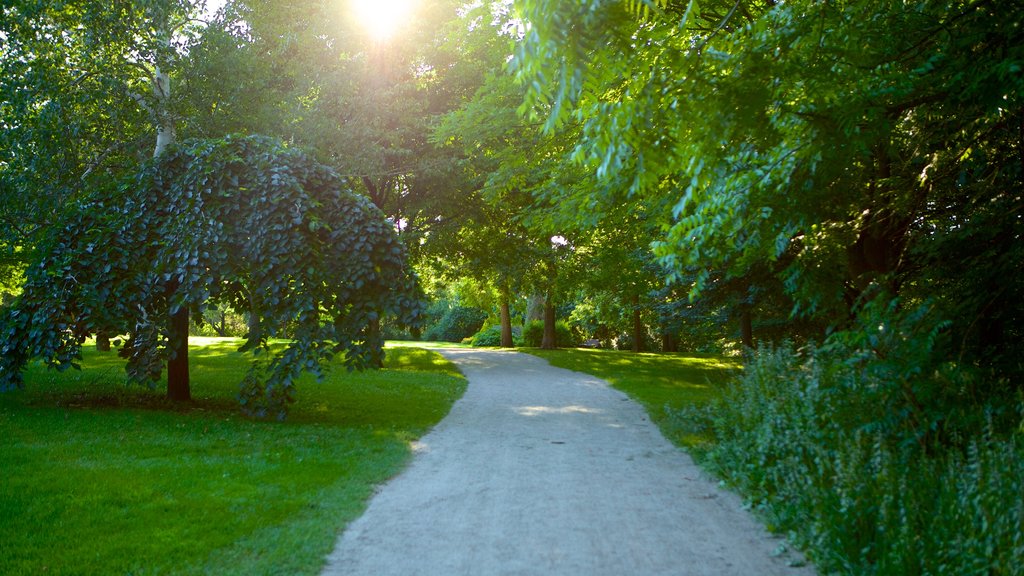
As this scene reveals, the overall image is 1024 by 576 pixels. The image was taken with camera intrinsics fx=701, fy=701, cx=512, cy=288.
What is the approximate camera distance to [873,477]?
14.7ft

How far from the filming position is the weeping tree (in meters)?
8.95

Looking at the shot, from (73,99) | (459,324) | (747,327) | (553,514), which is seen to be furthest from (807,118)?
(459,324)

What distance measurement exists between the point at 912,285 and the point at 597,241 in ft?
34.8

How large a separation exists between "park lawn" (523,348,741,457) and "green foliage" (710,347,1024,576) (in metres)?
1.68

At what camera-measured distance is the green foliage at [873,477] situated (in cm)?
356

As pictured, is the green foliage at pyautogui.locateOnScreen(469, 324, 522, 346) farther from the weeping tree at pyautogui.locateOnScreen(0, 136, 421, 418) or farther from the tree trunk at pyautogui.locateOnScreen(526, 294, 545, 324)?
the weeping tree at pyautogui.locateOnScreen(0, 136, 421, 418)

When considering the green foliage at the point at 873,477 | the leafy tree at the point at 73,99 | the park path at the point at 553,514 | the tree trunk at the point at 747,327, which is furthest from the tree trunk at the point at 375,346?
the tree trunk at the point at 747,327

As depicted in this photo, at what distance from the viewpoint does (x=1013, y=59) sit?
4434 millimetres

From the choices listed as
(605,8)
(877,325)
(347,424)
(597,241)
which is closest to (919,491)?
(877,325)

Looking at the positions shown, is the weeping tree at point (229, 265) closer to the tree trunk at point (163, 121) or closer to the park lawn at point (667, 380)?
the tree trunk at point (163, 121)

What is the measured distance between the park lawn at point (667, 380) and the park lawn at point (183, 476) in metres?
3.36

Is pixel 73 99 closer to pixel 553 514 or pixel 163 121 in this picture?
pixel 163 121

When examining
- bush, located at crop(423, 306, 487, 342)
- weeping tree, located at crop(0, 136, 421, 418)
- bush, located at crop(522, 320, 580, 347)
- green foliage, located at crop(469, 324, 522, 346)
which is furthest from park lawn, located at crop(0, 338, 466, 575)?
bush, located at crop(423, 306, 487, 342)

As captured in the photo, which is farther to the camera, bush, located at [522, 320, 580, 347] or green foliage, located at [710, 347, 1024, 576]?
bush, located at [522, 320, 580, 347]
